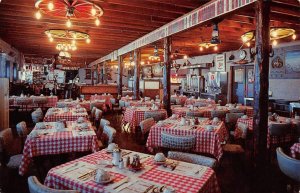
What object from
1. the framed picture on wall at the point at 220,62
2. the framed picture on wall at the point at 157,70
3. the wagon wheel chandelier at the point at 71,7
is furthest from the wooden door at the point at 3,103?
the framed picture on wall at the point at 157,70

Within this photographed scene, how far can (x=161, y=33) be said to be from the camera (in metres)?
8.52

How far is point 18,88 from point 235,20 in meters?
11.6

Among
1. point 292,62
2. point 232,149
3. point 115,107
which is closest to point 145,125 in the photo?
point 232,149

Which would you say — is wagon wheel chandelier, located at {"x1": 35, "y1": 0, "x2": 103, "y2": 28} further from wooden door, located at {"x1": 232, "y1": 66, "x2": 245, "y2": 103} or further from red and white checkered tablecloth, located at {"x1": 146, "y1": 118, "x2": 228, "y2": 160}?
wooden door, located at {"x1": 232, "y1": 66, "x2": 245, "y2": 103}

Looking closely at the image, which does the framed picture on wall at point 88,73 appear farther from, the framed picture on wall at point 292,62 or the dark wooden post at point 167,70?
the framed picture on wall at point 292,62

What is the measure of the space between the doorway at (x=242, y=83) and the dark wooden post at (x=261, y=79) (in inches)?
372

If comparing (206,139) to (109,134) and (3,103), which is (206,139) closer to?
(109,134)

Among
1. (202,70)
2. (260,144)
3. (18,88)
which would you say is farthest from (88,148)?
(202,70)

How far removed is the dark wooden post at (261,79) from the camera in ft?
13.4

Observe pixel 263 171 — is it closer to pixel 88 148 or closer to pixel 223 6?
pixel 88 148

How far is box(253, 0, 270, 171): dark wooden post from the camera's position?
13.4 feet

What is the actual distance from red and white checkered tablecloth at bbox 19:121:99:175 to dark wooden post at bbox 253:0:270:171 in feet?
9.19

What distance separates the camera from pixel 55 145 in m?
4.10

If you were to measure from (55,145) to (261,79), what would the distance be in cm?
367
